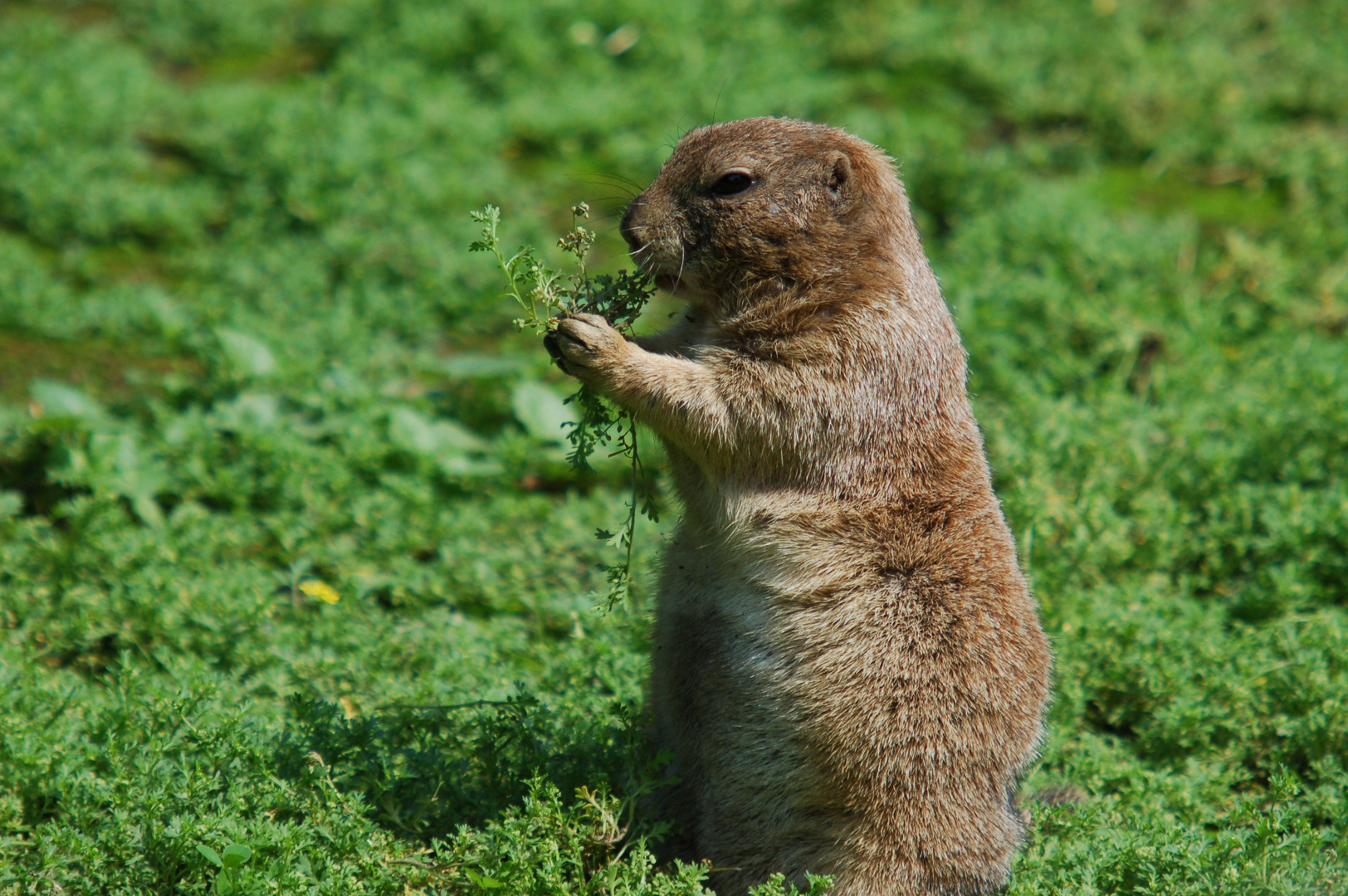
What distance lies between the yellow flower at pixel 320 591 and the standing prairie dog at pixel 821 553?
137 centimetres

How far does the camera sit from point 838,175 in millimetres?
3764

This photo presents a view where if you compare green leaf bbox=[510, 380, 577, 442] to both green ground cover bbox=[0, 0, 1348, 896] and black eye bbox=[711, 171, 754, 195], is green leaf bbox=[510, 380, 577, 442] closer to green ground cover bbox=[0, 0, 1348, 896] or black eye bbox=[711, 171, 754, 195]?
green ground cover bbox=[0, 0, 1348, 896]

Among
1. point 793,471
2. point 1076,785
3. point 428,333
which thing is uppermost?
point 793,471

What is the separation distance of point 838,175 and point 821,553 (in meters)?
1.17

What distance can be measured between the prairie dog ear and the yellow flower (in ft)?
7.38

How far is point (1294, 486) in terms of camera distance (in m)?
5.04

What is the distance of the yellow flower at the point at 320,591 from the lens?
4.50m

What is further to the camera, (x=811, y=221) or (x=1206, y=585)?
(x=1206, y=585)

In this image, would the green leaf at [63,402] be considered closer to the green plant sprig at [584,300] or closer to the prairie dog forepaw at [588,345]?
the green plant sprig at [584,300]

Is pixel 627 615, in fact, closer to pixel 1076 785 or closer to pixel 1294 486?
pixel 1076 785

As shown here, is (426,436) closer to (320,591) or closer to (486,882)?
(320,591)

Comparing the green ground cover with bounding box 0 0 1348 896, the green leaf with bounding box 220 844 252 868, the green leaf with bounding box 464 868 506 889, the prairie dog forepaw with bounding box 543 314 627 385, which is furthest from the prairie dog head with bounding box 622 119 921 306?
the green leaf with bounding box 220 844 252 868

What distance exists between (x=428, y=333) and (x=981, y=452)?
3531 millimetres

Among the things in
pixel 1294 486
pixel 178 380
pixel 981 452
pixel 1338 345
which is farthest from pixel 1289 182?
pixel 178 380
